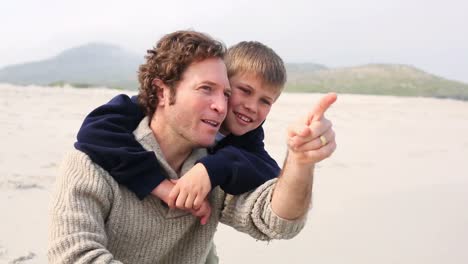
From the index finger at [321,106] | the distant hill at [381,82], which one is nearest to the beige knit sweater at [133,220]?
the index finger at [321,106]

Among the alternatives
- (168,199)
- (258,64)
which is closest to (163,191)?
(168,199)

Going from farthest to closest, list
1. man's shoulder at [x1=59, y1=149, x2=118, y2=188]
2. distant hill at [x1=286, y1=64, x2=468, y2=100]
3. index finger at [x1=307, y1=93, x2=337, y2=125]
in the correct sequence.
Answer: distant hill at [x1=286, y1=64, x2=468, y2=100] < man's shoulder at [x1=59, y1=149, x2=118, y2=188] < index finger at [x1=307, y1=93, x2=337, y2=125]

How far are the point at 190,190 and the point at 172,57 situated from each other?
0.54 meters

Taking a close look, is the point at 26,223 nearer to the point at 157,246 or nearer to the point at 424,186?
the point at 157,246

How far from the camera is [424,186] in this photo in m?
6.21

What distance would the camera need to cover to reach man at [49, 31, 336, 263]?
1666 millimetres

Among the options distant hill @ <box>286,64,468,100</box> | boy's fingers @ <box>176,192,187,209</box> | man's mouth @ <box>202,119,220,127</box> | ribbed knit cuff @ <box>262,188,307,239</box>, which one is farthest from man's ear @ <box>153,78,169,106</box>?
distant hill @ <box>286,64,468,100</box>

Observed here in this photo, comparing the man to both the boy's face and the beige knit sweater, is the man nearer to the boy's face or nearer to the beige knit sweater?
the beige knit sweater

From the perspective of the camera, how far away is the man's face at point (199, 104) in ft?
6.39

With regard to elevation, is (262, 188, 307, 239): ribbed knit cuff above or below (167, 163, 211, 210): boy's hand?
below

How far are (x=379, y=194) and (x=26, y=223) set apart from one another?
12.4ft

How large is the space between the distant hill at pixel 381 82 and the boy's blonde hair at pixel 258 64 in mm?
37088

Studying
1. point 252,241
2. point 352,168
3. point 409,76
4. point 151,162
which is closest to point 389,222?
point 252,241

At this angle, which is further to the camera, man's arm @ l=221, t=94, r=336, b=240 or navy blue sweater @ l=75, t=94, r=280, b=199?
navy blue sweater @ l=75, t=94, r=280, b=199
